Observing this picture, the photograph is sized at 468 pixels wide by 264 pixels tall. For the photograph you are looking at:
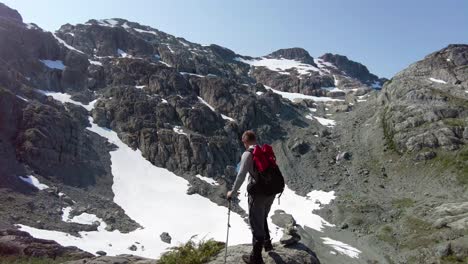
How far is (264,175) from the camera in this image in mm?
10836

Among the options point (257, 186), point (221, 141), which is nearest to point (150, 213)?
point (221, 141)

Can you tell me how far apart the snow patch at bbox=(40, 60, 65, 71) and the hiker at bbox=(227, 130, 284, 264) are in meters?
140

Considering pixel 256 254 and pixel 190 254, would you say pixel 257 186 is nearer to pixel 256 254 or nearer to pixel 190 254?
pixel 256 254

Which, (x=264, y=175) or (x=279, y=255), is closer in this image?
(x=264, y=175)

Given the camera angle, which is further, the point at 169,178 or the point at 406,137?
the point at 406,137

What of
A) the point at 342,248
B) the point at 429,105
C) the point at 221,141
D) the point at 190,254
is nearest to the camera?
the point at 190,254

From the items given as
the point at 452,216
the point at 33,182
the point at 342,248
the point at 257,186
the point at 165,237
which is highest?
the point at 33,182

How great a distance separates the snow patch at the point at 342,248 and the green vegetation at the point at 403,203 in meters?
19.0

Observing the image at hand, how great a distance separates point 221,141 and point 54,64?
63488 mm

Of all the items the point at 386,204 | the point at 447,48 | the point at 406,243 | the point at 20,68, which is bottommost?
the point at 406,243

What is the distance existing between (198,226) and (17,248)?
2008 inches

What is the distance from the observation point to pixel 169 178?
107 m

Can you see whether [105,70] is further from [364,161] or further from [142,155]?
[364,161]

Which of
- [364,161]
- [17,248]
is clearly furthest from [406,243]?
[17,248]
